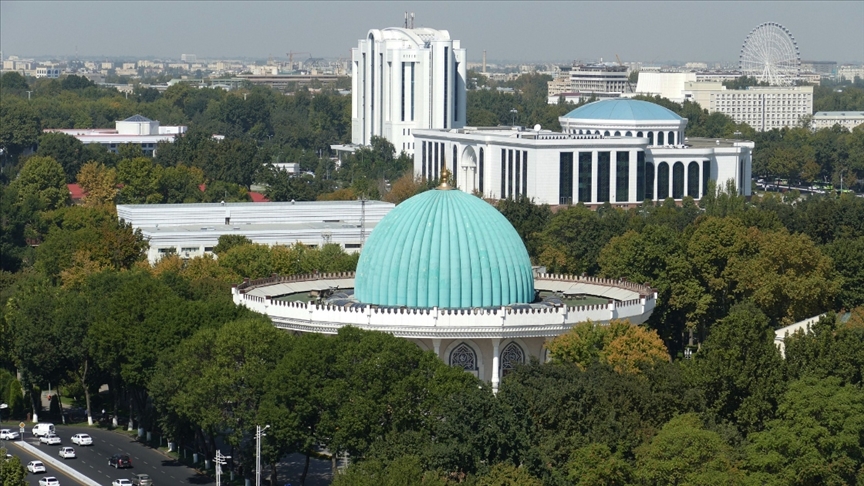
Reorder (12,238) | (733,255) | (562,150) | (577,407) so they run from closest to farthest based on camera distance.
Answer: (577,407)
(733,255)
(12,238)
(562,150)

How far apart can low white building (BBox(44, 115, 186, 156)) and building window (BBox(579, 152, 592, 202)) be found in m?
50.5

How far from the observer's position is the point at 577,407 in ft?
174

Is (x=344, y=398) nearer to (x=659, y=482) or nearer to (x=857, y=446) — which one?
(x=659, y=482)

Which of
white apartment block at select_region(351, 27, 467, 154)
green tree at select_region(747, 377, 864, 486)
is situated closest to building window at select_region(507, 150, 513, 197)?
white apartment block at select_region(351, 27, 467, 154)

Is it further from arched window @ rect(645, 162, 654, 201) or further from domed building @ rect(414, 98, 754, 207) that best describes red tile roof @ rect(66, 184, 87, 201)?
arched window @ rect(645, 162, 654, 201)

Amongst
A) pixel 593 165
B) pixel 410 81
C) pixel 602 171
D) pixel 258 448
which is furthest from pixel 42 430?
pixel 410 81

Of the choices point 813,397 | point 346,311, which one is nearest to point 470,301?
point 346,311

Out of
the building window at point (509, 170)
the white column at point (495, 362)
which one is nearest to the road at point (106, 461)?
the white column at point (495, 362)

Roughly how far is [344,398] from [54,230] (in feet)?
140

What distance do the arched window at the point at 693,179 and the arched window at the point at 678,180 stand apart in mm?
541

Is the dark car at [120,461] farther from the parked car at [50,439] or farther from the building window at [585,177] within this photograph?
the building window at [585,177]

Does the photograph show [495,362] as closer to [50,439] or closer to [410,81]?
[50,439]

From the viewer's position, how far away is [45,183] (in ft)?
424

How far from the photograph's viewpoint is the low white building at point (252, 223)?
323 ft
